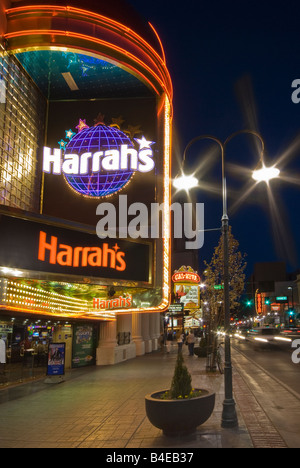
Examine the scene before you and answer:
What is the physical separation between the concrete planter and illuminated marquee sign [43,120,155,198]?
547 inches

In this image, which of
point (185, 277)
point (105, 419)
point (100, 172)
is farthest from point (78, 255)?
point (185, 277)

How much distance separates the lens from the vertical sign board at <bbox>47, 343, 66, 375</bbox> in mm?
16734

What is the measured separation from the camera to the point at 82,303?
73.8 ft

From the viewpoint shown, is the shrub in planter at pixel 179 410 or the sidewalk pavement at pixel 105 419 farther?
the shrub in planter at pixel 179 410

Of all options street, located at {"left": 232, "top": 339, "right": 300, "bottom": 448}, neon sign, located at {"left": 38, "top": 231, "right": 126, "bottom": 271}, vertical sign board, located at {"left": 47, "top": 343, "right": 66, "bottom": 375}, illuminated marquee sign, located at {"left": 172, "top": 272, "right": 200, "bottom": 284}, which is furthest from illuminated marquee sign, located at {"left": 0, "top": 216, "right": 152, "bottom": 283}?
illuminated marquee sign, located at {"left": 172, "top": 272, "right": 200, "bottom": 284}

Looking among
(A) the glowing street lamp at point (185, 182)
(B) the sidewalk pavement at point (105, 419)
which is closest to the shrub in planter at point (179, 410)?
(B) the sidewalk pavement at point (105, 419)

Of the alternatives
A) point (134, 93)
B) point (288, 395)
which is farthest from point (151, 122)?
point (288, 395)

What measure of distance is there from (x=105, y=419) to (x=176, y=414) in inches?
107

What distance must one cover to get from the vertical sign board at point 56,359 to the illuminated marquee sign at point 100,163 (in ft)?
25.8

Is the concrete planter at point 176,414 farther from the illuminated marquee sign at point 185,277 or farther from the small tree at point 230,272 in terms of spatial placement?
the illuminated marquee sign at point 185,277

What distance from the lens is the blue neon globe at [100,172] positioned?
2098 centimetres

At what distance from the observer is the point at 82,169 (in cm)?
2103

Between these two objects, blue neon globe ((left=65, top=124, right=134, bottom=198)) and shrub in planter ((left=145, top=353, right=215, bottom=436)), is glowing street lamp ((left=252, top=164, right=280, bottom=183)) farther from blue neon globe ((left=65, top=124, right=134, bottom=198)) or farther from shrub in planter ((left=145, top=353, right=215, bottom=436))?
blue neon globe ((left=65, top=124, right=134, bottom=198))

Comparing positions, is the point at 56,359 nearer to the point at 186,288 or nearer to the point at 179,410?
the point at 179,410
